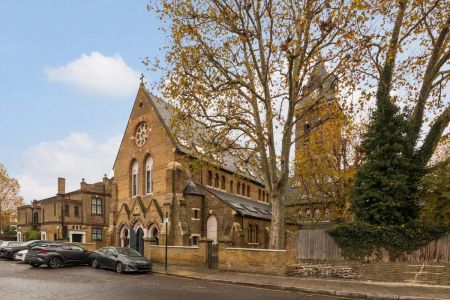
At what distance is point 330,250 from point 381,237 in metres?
2.29

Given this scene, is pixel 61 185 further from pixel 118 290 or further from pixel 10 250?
pixel 118 290

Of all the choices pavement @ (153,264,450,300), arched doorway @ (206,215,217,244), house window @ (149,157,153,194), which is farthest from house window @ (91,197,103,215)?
pavement @ (153,264,450,300)

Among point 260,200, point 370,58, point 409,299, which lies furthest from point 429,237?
point 260,200

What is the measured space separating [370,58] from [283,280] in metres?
11.0

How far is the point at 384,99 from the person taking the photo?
55.9ft

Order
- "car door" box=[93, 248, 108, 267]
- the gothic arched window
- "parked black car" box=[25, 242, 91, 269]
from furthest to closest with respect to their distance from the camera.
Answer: the gothic arched window < "parked black car" box=[25, 242, 91, 269] < "car door" box=[93, 248, 108, 267]

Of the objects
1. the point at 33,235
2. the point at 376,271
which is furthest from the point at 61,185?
the point at 376,271

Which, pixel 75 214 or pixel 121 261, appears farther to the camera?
pixel 75 214

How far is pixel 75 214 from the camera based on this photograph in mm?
44688

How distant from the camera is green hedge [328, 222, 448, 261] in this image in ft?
49.6

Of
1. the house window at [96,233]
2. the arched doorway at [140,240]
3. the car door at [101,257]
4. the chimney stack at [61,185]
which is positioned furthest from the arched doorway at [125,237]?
the chimney stack at [61,185]

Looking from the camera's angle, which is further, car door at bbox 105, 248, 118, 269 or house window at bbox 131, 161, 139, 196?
house window at bbox 131, 161, 139, 196

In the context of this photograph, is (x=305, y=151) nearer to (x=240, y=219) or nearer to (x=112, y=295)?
(x=240, y=219)

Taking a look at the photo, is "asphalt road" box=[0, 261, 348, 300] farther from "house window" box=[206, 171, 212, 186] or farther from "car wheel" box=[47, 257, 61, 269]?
"house window" box=[206, 171, 212, 186]
